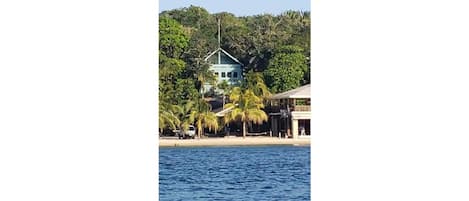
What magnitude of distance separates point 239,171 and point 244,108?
1.11 metres

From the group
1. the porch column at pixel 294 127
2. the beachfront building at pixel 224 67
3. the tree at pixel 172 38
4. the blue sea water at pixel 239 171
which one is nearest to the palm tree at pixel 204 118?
the blue sea water at pixel 239 171

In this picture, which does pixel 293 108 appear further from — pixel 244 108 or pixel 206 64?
pixel 206 64

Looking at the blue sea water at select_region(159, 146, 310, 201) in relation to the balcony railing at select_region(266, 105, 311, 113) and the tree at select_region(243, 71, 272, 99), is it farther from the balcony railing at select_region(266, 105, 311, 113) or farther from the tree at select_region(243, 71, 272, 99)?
the tree at select_region(243, 71, 272, 99)

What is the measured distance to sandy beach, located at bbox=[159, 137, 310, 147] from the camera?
384 inches

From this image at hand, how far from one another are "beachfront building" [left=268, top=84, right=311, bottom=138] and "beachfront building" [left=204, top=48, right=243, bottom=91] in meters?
0.57

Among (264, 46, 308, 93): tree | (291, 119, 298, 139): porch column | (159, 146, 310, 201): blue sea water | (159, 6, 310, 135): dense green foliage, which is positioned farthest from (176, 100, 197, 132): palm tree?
(291, 119, 298, 139): porch column

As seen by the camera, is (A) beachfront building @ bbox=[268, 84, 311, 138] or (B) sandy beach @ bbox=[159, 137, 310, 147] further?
(A) beachfront building @ bbox=[268, 84, 311, 138]

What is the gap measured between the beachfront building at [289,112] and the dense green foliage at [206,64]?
0.14 m
